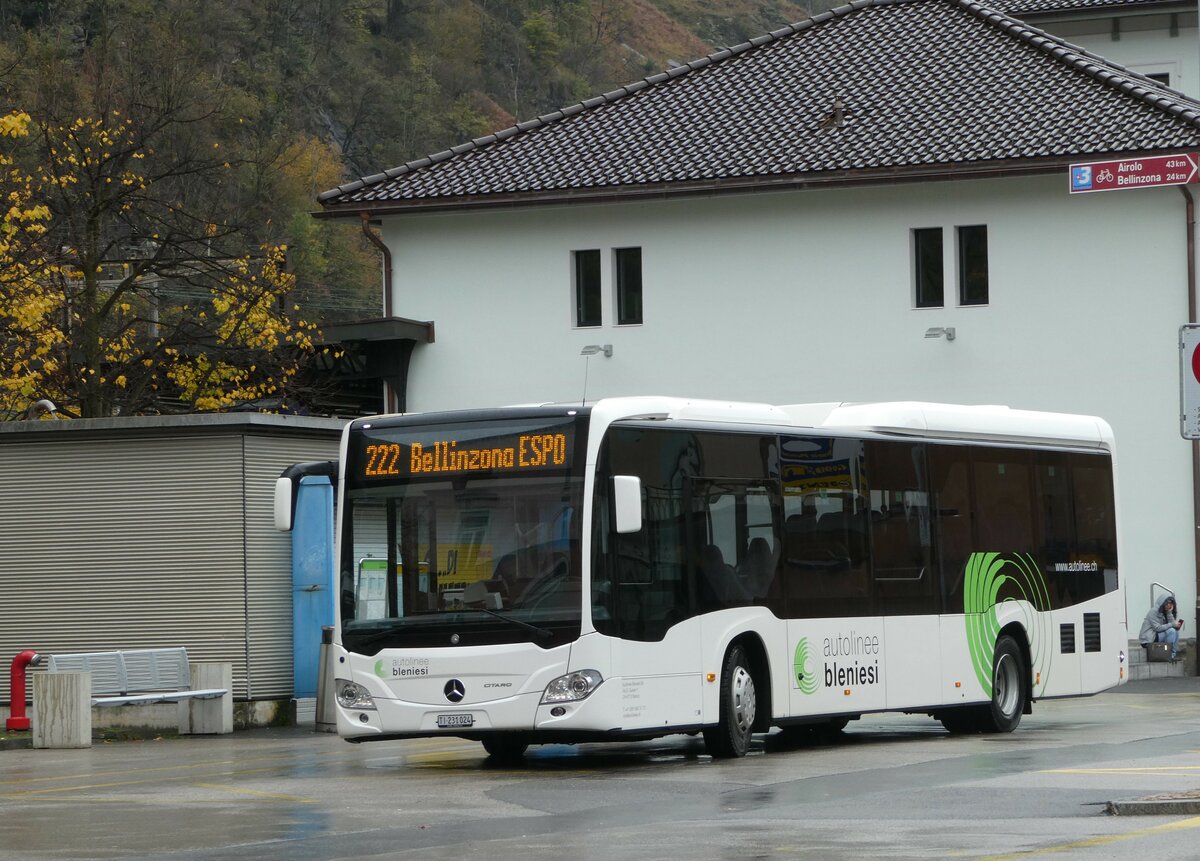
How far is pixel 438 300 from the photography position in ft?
134

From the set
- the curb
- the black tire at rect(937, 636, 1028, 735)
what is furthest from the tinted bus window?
the curb

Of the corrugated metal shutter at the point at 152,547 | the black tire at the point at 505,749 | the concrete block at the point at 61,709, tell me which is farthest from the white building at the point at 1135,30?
the black tire at the point at 505,749

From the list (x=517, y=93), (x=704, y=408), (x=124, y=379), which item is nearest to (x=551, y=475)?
(x=704, y=408)

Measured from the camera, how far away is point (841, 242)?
3800 centimetres

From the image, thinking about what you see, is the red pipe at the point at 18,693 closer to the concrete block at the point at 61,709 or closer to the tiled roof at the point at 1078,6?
the concrete block at the point at 61,709

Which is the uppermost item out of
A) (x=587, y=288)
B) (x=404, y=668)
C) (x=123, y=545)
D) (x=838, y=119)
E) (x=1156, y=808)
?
(x=838, y=119)

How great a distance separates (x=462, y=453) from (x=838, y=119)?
23781 mm

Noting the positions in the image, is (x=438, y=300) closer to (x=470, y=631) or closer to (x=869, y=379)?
(x=869, y=379)

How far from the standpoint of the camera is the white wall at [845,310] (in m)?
35.2

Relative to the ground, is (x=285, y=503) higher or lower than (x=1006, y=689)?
higher

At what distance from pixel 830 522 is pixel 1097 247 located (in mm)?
18884

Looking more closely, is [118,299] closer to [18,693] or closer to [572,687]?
[18,693]

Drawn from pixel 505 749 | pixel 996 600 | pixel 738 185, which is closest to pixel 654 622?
pixel 505 749

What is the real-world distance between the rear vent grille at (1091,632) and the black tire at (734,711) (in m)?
5.33
